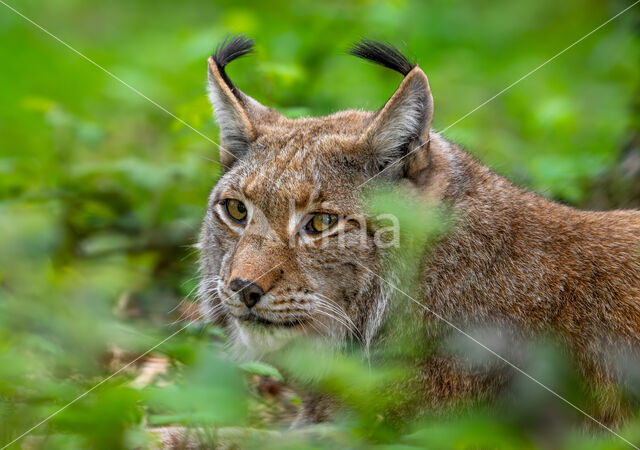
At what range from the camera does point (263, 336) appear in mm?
4102

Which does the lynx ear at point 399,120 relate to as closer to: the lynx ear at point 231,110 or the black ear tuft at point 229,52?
the lynx ear at point 231,110

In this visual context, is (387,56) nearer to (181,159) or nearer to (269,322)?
(269,322)

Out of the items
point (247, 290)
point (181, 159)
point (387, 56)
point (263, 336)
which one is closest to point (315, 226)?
point (247, 290)

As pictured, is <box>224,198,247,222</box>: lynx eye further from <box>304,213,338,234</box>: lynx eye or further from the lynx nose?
the lynx nose

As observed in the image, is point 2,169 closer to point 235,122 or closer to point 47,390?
point 235,122

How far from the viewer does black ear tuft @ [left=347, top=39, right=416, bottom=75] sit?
428cm

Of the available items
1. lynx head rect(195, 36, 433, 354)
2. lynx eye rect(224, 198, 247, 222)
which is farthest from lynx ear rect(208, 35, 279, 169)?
lynx eye rect(224, 198, 247, 222)

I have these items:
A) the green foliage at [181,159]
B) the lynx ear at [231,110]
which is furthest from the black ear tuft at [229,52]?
the green foliage at [181,159]

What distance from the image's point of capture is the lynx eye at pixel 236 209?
4.43 metres

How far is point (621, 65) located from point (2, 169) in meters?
5.74

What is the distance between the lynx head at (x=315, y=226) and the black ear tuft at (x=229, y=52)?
58cm

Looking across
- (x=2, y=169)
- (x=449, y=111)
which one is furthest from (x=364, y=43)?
(x=449, y=111)

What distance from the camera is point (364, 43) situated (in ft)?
14.7

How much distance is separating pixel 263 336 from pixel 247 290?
338 mm
